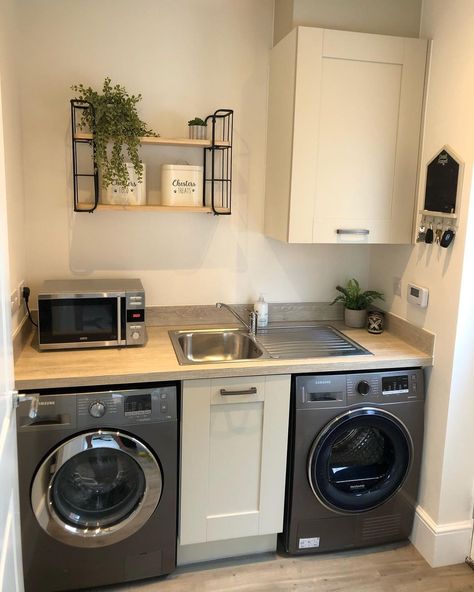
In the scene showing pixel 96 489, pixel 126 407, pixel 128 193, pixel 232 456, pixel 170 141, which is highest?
pixel 170 141

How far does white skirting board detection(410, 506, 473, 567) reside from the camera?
2439mm

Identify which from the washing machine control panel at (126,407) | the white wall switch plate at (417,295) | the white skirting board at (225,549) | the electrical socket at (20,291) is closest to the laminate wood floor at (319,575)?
the white skirting board at (225,549)

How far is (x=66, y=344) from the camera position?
92.4 inches

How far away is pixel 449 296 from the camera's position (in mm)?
2307

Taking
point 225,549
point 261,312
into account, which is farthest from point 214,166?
point 225,549

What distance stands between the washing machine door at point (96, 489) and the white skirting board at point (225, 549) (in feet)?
1.04

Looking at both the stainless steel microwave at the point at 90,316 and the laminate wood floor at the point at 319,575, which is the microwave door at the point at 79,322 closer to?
the stainless steel microwave at the point at 90,316

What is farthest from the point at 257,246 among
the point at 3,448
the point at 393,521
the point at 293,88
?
the point at 3,448

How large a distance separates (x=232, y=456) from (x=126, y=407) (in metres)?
0.51

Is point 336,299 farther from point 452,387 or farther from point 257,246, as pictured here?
point 452,387

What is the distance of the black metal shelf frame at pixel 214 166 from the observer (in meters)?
2.46

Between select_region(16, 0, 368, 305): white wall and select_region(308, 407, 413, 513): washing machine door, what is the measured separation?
85cm

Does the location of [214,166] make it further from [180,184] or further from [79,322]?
[79,322]

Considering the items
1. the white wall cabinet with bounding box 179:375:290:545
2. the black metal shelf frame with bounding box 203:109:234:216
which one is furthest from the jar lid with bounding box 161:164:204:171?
the white wall cabinet with bounding box 179:375:290:545
